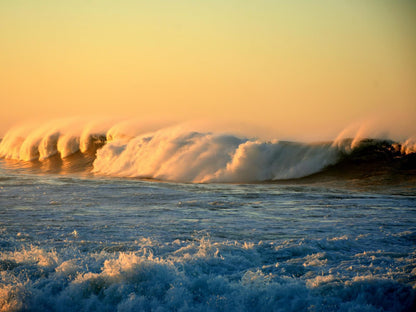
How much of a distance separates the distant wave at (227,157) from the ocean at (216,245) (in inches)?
28.8

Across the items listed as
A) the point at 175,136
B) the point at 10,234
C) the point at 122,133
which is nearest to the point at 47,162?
the point at 122,133

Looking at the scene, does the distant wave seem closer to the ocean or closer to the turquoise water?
the ocean

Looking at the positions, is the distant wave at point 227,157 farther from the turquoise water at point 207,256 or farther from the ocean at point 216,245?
the turquoise water at point 207,256

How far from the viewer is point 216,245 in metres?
5.48

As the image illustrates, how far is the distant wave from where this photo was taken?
52.0ft

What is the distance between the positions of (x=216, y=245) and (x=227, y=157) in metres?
11.7

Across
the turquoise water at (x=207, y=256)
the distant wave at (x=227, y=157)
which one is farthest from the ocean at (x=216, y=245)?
the distant wave at (x=227, y=157)

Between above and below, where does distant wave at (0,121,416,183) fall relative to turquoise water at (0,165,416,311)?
above

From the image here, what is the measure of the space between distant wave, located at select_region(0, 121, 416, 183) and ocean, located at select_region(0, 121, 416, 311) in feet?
2.40

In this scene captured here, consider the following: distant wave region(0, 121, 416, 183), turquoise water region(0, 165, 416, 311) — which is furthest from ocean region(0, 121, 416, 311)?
distant wave region(0, 121, 416, 183)

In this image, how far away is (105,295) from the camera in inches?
155

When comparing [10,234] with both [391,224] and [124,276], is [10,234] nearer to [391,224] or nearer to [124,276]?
[124,276]

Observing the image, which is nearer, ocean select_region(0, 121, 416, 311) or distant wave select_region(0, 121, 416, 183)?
ocean select_region(0, 121, 416, 311)

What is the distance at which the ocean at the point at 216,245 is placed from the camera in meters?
3.92
